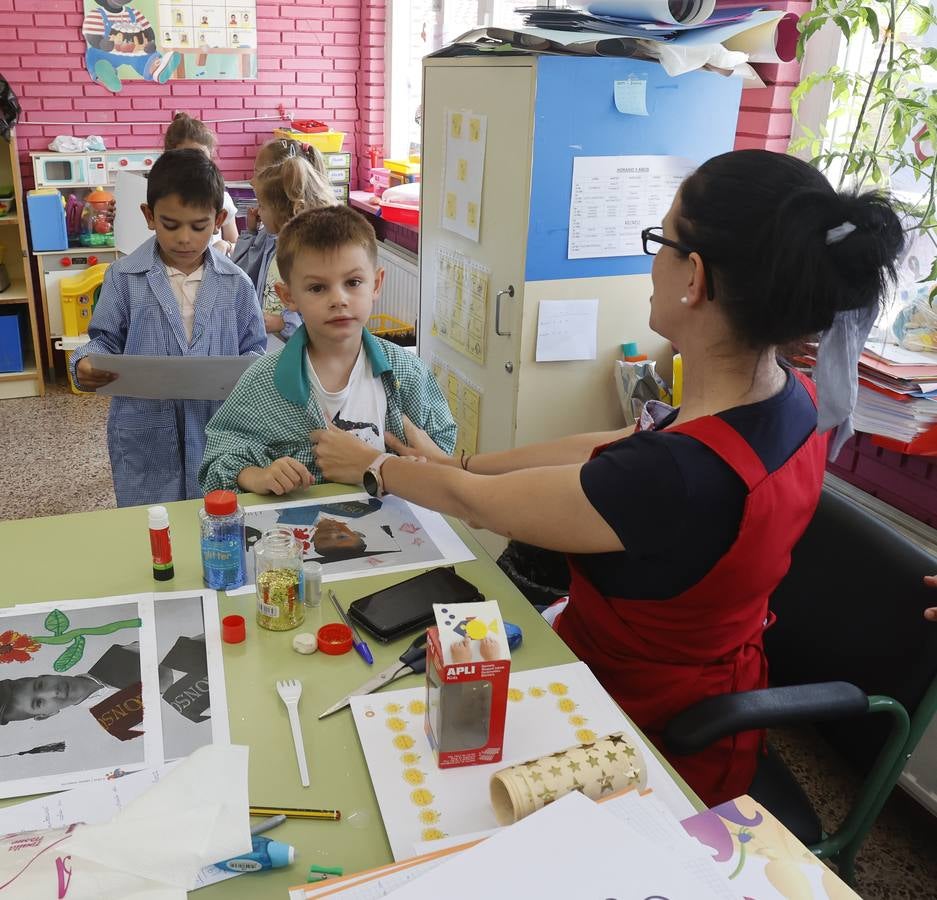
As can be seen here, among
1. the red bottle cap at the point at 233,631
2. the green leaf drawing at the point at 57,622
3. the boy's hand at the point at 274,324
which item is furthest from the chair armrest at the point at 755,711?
the boy's hand at the point at 274,324

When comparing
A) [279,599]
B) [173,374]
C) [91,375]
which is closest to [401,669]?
[279,599]

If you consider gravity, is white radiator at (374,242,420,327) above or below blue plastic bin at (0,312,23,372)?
above

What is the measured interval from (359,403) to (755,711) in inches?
38.3

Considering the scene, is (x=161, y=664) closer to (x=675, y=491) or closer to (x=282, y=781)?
(x=282, y=781)

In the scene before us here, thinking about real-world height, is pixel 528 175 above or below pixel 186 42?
below

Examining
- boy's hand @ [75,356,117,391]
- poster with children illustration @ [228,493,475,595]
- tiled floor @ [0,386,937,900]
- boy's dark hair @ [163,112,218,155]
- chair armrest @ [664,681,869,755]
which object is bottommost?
tiled floor @ [0,386,937,900]

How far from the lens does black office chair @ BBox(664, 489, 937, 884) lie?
4.23 feet

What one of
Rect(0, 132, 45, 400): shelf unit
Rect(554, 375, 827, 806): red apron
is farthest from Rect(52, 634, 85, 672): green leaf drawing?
Rect(0, 132, 45, 400): shelf unit

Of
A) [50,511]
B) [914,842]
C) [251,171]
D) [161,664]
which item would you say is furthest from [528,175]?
[251,171]

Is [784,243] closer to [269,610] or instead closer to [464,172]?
[269,610]

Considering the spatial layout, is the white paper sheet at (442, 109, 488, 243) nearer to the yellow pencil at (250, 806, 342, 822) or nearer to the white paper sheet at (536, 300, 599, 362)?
the white paper sheet at (536, 300, 599, 362)

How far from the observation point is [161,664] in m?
1.19

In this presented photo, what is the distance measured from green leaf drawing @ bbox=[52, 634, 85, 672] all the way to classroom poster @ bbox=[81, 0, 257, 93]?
14.2ft

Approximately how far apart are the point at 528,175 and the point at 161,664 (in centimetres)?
172
